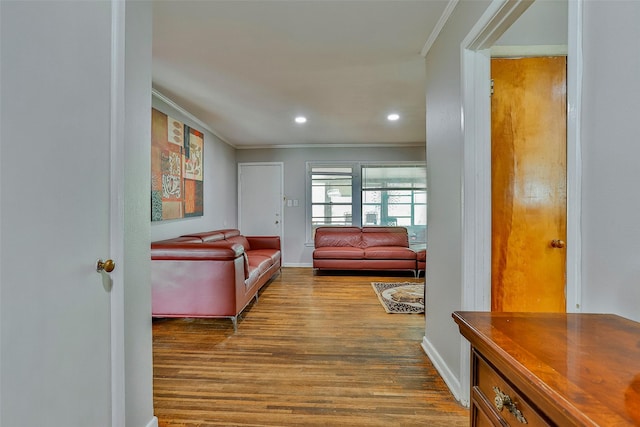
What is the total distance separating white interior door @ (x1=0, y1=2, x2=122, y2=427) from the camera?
811mm

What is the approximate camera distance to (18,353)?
831 mm

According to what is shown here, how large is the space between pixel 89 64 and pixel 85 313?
91 cm

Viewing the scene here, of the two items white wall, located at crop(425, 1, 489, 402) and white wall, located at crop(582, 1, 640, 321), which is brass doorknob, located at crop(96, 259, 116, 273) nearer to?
white wall, located at crop(582, 1, 640, 321)

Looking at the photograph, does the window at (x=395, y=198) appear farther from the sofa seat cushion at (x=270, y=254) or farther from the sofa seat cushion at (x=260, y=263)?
the sofa seat cushion at (x=260, y=263)

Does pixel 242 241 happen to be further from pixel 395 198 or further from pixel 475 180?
pixel 475 180

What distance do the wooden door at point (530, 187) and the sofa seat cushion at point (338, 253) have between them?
10.9ft

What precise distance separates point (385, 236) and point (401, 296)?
183 cm

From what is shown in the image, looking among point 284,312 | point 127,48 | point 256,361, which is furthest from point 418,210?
point 127,48

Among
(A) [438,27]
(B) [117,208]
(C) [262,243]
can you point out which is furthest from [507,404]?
(C) [262,243]

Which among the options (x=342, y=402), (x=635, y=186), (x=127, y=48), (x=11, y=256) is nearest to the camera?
(x=635, y=186)

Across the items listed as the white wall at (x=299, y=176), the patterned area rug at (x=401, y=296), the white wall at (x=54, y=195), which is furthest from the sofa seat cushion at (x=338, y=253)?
the white wall at (x=54, y=195)

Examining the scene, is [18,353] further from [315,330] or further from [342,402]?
[315,330]

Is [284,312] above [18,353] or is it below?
below

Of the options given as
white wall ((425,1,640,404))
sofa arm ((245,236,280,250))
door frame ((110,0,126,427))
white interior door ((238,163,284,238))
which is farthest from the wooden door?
white interior door ((238,163,284,238))
